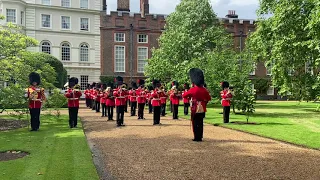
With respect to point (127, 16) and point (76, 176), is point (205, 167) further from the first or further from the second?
point (127, 16)

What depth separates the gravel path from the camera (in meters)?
6.77

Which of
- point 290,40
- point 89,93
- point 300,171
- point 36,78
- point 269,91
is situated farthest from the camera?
point 269,91

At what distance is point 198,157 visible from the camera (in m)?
8.20

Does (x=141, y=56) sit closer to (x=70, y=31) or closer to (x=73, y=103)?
(x=70, y=31)

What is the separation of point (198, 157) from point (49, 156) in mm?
3365

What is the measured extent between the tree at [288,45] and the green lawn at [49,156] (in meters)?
14.0

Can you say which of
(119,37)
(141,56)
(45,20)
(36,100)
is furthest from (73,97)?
(45,20)

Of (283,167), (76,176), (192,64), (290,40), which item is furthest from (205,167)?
(192,64)

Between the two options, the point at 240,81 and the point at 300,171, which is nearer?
the point at 300,171

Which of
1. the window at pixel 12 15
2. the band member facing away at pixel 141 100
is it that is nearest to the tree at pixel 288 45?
the band member facing away at pixel 141 100

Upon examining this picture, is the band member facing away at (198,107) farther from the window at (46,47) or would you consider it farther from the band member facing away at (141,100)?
the window at (46,47)

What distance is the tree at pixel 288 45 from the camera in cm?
2080

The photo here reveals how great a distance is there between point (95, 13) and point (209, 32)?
19648mm

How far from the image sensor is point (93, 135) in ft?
38.4
